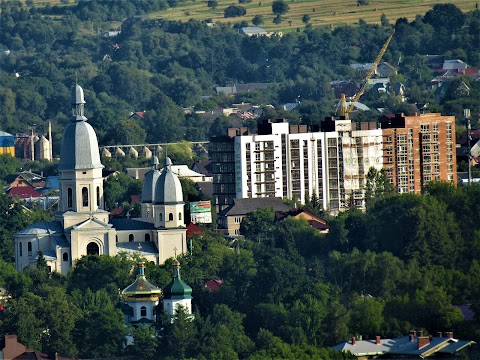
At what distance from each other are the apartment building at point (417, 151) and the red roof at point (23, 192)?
54.3ft

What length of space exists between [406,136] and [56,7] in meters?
110

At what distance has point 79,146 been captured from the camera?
70.1m

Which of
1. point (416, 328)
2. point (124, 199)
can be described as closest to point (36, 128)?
point (124, 199)

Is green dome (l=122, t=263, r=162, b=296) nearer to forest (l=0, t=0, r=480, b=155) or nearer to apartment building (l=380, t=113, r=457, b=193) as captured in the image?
apartment building (l=380, t=113, r=457, b=193)

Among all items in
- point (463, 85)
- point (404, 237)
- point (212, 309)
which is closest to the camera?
point (212, 309)

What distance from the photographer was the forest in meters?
134

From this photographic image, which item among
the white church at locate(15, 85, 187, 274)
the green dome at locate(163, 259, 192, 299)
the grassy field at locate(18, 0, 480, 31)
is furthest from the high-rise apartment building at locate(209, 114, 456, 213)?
the grassy field at locate(18, 0, 480, 31)

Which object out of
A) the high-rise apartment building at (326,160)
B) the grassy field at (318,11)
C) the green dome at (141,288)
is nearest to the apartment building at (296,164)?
the high-rise apartment building at (326,160)

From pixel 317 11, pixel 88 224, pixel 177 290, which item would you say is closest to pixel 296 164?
pixel 88 224

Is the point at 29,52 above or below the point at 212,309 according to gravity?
above

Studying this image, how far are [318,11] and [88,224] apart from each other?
109048 millimetres

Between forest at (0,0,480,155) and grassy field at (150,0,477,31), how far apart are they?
0.96 m

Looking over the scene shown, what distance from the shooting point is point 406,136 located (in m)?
89.2

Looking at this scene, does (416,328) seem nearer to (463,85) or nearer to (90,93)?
(463,85)
